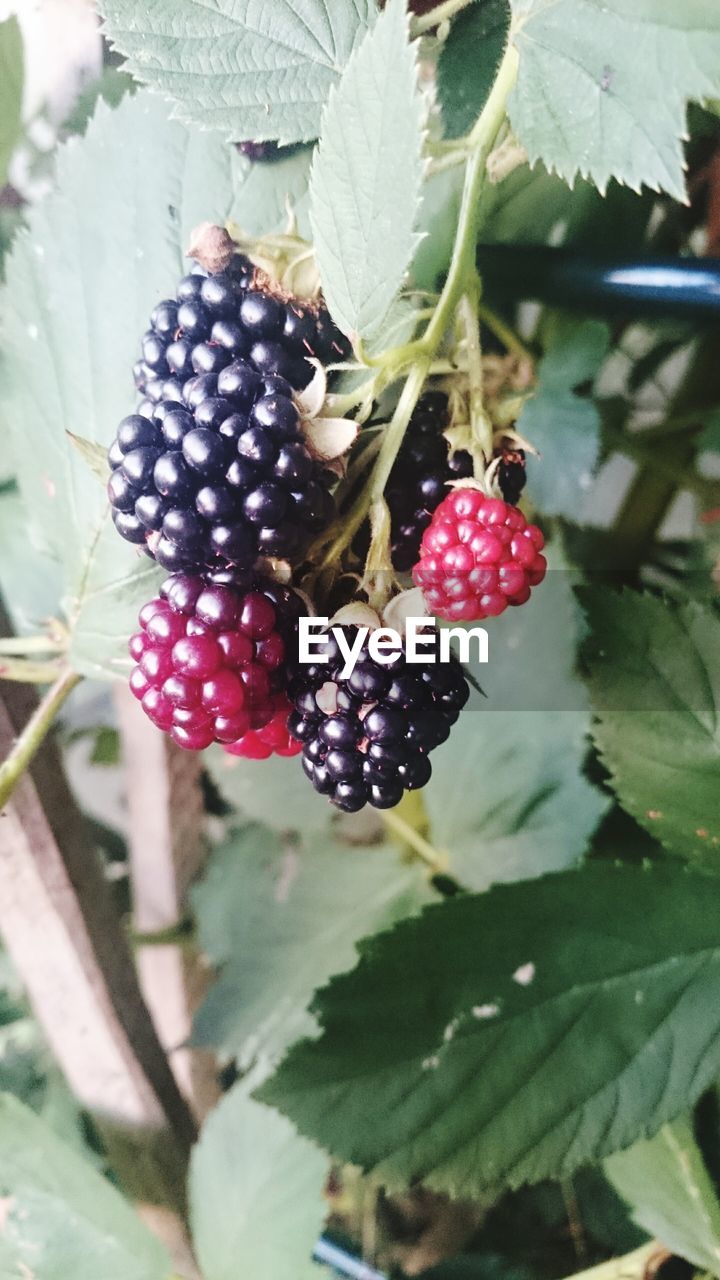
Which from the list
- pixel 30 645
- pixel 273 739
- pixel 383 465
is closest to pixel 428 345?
pixel 383 465

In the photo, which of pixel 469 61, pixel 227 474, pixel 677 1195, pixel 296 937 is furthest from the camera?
pixel 296 937

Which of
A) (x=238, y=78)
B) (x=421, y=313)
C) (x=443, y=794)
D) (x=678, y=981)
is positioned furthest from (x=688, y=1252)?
(x=238, y=78)

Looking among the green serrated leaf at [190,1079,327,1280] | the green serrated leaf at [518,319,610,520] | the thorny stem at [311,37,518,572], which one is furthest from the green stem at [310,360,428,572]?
the green serrated leaf at [190,1079,327,1280]

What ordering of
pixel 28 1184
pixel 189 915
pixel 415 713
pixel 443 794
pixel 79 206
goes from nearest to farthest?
1. pixel 415 713
2. pixel 79 206
3. pixel 28 1184
4. pixel 443 794
5. pixel 189 915

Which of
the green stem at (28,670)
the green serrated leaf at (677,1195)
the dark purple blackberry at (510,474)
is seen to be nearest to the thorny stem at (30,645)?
the green stem at (28,670)

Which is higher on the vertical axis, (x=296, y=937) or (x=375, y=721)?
(x=375, y=721)

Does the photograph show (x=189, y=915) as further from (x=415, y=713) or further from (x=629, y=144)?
(x=629, y=144)

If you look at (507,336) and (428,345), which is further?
(507,336)

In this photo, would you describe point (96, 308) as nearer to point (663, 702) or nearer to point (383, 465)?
point (383, 465)
